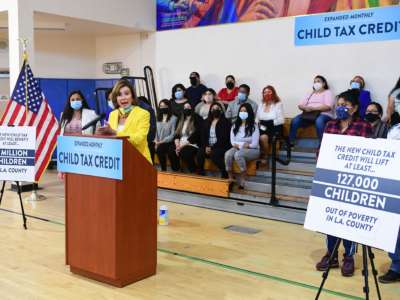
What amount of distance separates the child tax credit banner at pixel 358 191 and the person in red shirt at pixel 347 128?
1032mm

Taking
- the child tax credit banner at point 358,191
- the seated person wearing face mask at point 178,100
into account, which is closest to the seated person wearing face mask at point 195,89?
the seated person wearing face mask at point 178,100

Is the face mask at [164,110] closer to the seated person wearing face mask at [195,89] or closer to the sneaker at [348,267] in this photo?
the seated person wearing face mask at [195,89]

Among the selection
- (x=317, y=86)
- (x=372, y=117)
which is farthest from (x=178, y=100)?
(x=372, y=117)

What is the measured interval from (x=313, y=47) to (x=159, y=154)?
120 inches

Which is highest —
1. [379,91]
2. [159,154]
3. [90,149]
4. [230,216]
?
[379,91]

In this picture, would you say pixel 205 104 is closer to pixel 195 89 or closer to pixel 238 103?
pixel 238 103

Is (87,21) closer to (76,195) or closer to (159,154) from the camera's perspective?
(159,154)

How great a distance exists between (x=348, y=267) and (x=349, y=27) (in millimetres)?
4665

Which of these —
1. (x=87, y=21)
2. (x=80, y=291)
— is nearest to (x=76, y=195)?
→ (x=80, y=291)

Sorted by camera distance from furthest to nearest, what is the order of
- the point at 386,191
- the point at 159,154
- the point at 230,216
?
the point at 159,154 → the point at 230,216 → the point at 386,191

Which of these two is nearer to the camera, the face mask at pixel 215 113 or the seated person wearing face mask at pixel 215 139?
the seated person wearing face mask at pixel 215 139

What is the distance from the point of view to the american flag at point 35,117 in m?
7.31

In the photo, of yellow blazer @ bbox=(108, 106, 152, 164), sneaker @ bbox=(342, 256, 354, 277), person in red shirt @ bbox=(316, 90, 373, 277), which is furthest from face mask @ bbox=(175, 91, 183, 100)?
sneaker @ bbox=(342, 256, 354, 277)

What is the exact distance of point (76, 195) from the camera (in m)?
3.96
